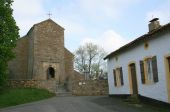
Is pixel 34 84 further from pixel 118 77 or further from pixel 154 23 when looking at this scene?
pixel 154 23

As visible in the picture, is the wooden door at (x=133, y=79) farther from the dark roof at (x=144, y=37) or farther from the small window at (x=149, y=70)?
the small window at (x=149, y=70)

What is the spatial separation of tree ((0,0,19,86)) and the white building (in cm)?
843

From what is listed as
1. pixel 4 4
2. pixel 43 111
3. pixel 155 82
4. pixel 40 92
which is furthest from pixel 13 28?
pixel 155 82

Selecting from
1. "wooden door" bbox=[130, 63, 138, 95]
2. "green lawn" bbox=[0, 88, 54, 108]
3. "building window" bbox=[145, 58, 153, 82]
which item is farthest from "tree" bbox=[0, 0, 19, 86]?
"building window" bbox=[145, 58, 153, 82]

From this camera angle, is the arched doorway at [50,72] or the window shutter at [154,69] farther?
the arched doorway at [50,72]

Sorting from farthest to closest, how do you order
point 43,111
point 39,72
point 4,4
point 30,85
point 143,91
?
point 39,72 < point 30,85 < point 4,4 < point 143,91 < point 43,111

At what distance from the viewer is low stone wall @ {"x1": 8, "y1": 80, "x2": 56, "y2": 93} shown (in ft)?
107

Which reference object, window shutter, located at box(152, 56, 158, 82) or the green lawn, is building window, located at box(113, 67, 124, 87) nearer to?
window shutter, located at box(152, 56, 158, 82)

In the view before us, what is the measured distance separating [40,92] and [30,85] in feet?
8.50

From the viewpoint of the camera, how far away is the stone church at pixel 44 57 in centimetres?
4078

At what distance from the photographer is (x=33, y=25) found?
1658 inches

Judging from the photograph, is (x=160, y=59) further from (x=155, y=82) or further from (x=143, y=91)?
(x=143, y=91)

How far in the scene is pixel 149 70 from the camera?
796 inches

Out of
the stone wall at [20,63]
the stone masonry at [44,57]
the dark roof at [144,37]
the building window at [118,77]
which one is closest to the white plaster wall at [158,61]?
the dark roof at [144,37]
